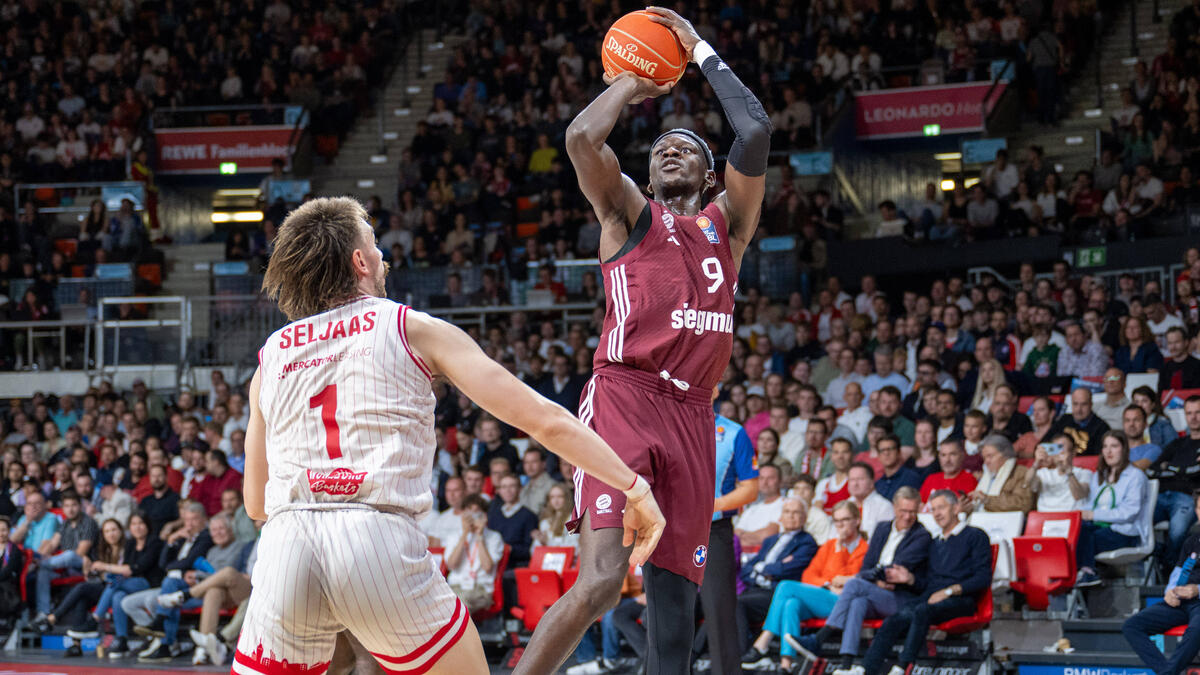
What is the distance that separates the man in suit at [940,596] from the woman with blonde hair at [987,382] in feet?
9.17

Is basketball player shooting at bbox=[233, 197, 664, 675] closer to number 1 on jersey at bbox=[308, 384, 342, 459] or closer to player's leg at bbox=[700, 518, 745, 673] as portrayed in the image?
number 1 on jersey at bbox=[308, 384, 342, 459]

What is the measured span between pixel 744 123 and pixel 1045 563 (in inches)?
242

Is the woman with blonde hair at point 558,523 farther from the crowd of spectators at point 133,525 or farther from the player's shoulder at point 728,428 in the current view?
the player's shoulder at point 728,428

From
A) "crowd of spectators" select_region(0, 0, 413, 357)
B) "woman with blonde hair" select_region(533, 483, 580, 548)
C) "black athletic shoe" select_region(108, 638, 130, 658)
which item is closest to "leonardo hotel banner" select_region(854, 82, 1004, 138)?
"crowd of spectators" select_region(0, 0, 413, 357)

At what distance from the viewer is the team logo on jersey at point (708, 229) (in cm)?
522

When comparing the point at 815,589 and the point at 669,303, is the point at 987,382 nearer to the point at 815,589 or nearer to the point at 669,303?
the point at 815,589

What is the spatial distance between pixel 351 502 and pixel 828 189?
669 inches

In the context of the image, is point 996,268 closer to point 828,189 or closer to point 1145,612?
point 828,189

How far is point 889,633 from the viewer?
967cm

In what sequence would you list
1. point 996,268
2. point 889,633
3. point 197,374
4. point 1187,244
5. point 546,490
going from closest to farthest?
point 889,633, point 546,490, point 1187,244, point 996,268, point 197,374

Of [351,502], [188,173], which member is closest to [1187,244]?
[351,502]

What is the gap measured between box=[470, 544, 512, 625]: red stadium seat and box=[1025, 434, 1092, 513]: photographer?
4.54 metres

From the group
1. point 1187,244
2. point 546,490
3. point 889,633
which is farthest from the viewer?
point 1187,244

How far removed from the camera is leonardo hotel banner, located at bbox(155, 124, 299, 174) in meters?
23.8
